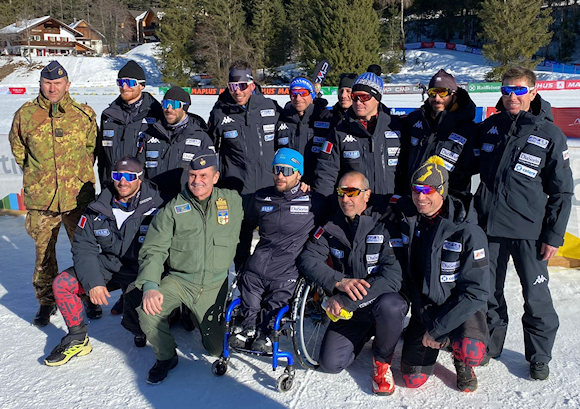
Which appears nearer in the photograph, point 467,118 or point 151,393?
point 151,393

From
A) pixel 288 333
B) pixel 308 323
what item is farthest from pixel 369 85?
pixel 308 323

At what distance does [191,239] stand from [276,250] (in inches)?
22.9

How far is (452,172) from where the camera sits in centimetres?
350

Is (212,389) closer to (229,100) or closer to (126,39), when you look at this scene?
(229,100)

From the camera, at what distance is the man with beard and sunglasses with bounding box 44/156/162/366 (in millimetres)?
3512

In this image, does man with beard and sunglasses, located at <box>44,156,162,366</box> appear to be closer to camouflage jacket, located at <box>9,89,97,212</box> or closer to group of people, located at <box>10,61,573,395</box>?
group of people, located at <box>10,61,573,395</box>

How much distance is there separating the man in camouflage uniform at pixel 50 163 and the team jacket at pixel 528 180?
3.20m

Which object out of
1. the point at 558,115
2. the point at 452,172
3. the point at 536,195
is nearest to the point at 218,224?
the point at 452,172

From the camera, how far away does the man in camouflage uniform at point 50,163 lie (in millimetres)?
4105

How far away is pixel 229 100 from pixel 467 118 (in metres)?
1.98

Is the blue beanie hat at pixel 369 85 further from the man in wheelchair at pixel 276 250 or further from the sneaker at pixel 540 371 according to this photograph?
the sneaker at pixel 540 371

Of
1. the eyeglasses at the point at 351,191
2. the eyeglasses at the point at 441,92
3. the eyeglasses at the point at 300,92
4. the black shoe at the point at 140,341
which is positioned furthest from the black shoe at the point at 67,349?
the eyeglasses at the point at 441,92

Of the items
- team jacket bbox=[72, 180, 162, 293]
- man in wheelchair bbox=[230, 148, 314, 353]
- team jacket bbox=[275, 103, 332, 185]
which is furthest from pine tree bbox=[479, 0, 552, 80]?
team jacket bbox=[72, 180, 162, 293]

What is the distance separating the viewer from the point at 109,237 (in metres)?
3.64
